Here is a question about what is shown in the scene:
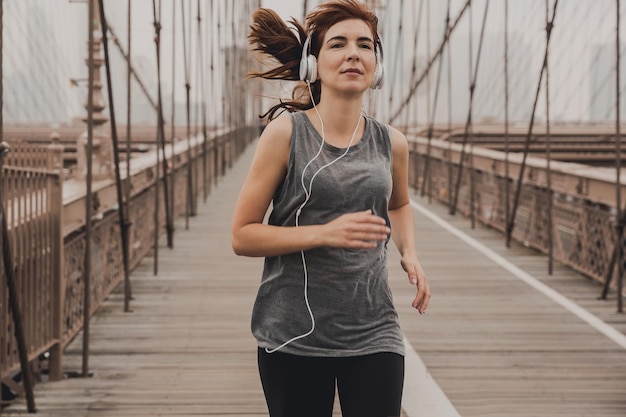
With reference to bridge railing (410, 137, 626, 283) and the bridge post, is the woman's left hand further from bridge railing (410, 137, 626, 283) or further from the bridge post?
bridge railing (410, 137, 626, 283)

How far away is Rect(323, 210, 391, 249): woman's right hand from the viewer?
172 centimetres

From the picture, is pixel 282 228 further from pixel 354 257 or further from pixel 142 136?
pixel 142 136

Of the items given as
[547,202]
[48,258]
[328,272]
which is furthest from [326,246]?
[547,202]

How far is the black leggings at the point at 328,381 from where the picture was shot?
190cm

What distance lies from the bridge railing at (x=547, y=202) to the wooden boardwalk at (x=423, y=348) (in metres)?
0.22

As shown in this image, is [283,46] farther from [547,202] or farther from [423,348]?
[547,202]

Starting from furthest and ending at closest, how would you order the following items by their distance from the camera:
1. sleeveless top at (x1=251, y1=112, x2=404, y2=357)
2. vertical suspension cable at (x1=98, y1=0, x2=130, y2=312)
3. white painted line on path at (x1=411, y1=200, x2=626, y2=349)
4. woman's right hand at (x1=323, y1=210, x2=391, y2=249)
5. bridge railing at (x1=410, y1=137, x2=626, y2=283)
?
bridge railing at (x1=410, y1=137, x2=626, y2=283), white painted line on path at (x1=411, y1=200, x2=626, y2=349), vertical suspension cable at (x1=98, y1=0, x2=130, y2=312), sleeveless top at (x1=251, y1=112, x2=404, y2=357), woman's right hand at (x1=323, y1=210, x2=391, y2=249)

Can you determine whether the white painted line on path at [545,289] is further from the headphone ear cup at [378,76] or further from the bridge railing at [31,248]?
the headphone ear cup at [378,76]

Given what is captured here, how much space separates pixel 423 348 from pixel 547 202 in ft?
9.43

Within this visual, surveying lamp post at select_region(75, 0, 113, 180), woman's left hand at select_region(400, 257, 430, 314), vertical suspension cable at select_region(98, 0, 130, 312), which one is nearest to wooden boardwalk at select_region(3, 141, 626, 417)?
vertical suspension cable at select_region(98, 0, 130, 312)

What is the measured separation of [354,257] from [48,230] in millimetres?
2492

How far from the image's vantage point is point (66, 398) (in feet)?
13.0

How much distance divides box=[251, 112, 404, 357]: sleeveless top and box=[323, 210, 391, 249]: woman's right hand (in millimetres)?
101

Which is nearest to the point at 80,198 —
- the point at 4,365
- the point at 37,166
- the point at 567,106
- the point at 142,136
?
the point at 37,166
